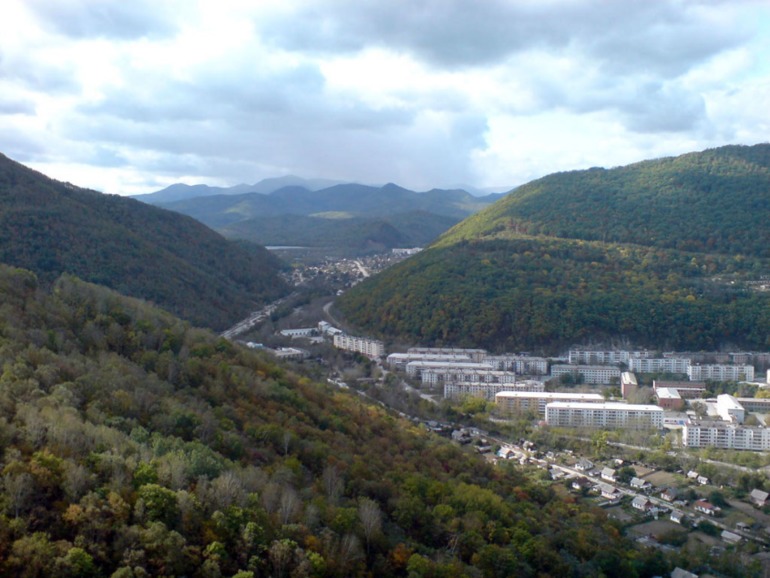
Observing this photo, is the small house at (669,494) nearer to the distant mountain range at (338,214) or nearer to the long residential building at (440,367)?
the long residential building at (440,367)

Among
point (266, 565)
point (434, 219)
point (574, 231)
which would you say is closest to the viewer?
point (266, 565)

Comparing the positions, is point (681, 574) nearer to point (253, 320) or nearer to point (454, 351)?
point (454, 351)

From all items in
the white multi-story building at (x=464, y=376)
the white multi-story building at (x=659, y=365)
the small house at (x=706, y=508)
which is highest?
the white multi-story building at (x=659, y=365)

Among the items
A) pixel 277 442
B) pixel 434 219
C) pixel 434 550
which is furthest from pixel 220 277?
pixel 434 219

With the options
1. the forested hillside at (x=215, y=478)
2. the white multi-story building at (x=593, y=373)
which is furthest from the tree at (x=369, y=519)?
the white multi-story building at (x=593, y=373)

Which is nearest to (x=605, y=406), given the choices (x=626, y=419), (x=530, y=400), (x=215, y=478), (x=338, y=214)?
(x=626, y=419)

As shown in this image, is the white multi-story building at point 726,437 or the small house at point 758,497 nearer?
the small house at point 758,497

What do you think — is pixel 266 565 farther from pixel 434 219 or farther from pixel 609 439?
pixel 434 219

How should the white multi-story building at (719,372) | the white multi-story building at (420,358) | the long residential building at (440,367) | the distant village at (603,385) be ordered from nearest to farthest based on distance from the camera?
1. the distant village at (603,385)
2. the white multi-story building at (719,372)
3. the long residential building at (440,367)
4. the white multi-story building at (420,358)
